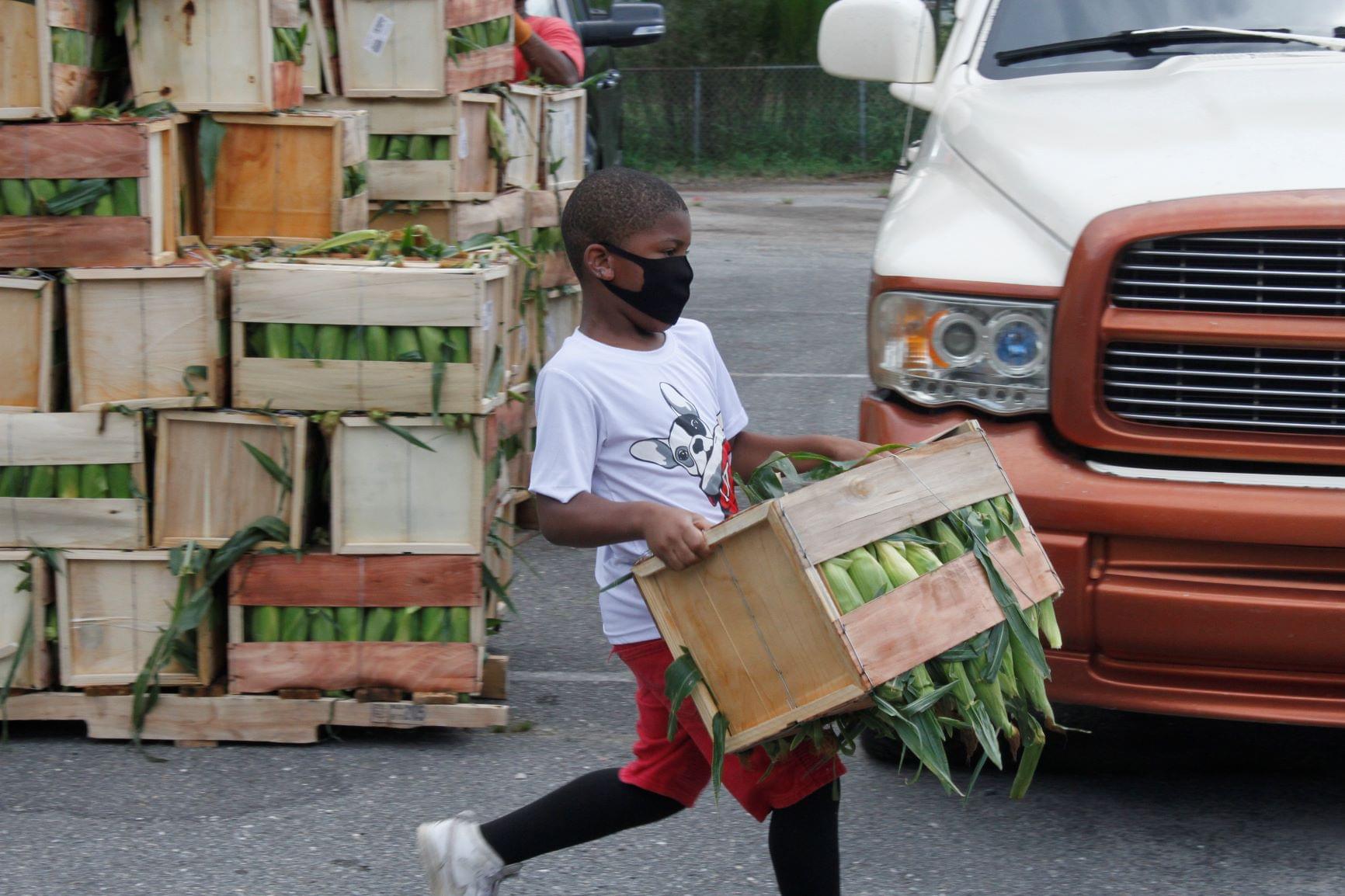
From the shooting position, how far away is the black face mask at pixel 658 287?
2.86m

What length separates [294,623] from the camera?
4344mm

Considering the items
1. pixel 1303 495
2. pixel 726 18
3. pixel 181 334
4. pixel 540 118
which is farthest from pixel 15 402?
pixel 726 18

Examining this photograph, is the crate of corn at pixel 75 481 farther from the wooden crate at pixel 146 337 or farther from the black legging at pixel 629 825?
the black legging at pixel 629 825

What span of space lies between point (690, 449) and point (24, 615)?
2.32 meters

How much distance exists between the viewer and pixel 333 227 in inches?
185

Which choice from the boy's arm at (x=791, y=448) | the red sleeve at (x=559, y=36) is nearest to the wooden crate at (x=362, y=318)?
the boy's arm at (x=791, y=448)

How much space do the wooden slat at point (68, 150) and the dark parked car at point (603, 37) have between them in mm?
5000

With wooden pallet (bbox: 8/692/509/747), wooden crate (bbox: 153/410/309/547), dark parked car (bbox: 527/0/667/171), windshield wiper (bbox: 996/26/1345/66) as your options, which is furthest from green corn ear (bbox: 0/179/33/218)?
dark parked car (bbox: 527/0/667/171)

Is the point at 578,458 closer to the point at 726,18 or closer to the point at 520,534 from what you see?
the point at 520,534

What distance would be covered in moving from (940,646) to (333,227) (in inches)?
105

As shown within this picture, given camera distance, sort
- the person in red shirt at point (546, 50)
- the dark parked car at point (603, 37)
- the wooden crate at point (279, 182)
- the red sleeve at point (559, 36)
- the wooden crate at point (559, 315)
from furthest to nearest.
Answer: the dark parked car at point (603, 37)
the red sleeve at point (559, 36)
the person in red shirt at point (546, 50)
the wooden crate at point (559, 315)
the wooden crate at point (279, 182)

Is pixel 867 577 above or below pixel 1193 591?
above

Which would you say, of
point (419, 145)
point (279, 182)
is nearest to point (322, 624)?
point (279, 182)

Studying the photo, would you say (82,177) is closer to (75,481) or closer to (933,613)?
(75,481)
